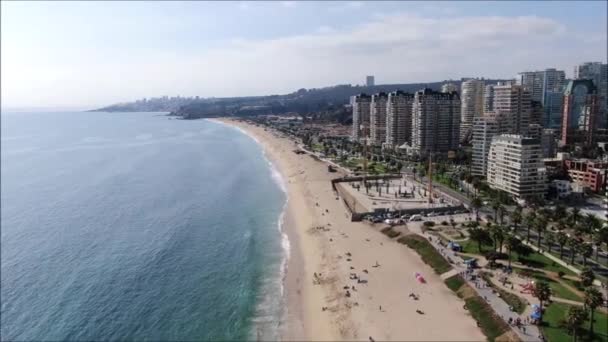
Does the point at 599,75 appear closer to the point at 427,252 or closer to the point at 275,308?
the point at 427,252

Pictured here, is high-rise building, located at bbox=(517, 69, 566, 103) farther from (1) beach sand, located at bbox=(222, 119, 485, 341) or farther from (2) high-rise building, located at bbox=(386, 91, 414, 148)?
(1) beach sand, located at bbox=(222, 119, 485, 341)

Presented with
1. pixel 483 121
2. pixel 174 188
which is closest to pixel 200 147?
pixel 174 188

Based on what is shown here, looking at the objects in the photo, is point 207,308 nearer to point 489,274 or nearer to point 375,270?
point 375,270

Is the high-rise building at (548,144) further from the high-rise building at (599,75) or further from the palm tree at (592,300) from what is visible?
the palm tree at (592,300)

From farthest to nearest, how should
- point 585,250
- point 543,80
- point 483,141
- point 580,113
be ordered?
1. point 543,80
2. point 580,113
3. point 483,141
4. point 585,250

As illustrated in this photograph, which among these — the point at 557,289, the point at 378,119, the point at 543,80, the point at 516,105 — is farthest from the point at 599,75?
the point at 557,289

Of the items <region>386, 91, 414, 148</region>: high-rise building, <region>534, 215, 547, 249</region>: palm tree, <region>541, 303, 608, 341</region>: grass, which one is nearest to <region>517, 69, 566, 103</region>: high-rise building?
<region>386, 91, 414, 148</region>: high-rise building
